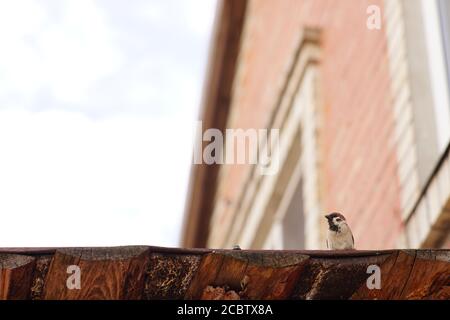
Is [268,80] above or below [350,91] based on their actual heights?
above

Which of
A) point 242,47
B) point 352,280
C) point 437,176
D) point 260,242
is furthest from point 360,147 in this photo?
point 242,47

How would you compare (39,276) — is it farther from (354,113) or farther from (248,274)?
(354,113)

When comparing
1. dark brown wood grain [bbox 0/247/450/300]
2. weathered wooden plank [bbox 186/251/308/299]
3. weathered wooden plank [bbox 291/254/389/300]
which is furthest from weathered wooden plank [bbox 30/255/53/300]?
weathered wooden plank [bbox 291/254/389/300]

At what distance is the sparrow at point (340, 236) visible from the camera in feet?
16.9

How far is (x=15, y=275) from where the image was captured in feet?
11.8

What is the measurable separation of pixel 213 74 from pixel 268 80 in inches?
74.8

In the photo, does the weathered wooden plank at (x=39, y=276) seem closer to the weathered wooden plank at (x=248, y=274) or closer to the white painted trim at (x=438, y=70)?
the weathered wooden plank at (x=248, y=274)

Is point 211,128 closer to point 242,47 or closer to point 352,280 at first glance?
point 242,47

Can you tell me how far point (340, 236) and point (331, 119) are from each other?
3.95 meters

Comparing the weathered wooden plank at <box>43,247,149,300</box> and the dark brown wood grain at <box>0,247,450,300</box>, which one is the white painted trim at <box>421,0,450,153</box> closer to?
the dark brown wood grain at <box>0,247,450,300</box>

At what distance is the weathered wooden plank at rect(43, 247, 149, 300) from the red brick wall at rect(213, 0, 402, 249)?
343 centimetres
